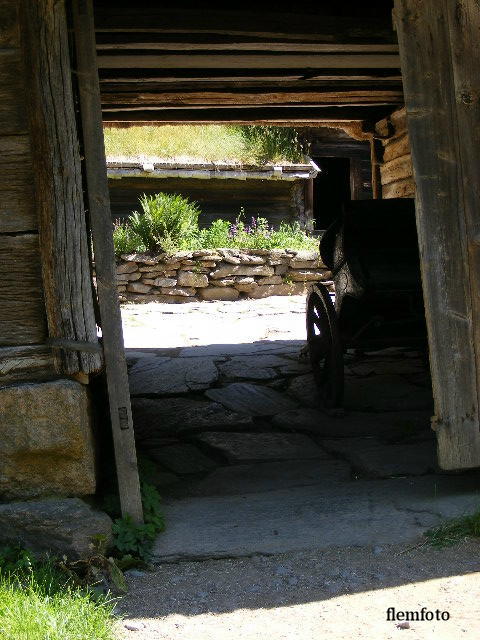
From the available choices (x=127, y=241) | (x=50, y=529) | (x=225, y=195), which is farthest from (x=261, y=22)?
(x=225, y=195)

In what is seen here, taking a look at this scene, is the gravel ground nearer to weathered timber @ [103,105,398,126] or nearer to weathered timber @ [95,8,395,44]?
weathered timber @ [95,8,395,44]

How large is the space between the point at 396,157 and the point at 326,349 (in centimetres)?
282

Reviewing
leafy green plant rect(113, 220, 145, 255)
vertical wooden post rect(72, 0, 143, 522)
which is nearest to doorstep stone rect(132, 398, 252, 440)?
vertical wooden post rect(72, 0, 143, 522)

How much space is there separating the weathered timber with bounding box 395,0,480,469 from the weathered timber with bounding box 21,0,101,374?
150cm

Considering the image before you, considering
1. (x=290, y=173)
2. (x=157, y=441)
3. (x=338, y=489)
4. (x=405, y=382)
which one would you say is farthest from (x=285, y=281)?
(x=338, y=489)

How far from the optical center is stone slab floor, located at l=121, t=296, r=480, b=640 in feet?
8.28

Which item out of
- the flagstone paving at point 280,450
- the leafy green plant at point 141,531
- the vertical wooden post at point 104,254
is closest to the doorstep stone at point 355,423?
the flagstone paving at point 280,450

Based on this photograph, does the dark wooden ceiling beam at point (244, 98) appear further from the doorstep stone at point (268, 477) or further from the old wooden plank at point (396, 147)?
the doorstep stone at point (268, 477)

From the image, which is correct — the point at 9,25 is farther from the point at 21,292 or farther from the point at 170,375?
the point at 170,375

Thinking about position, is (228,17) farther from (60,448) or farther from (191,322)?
(191,322)

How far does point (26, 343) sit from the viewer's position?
2.98 m

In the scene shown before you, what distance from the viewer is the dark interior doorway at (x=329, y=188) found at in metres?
21.1

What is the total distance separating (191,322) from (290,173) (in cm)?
611

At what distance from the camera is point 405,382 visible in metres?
6.11
